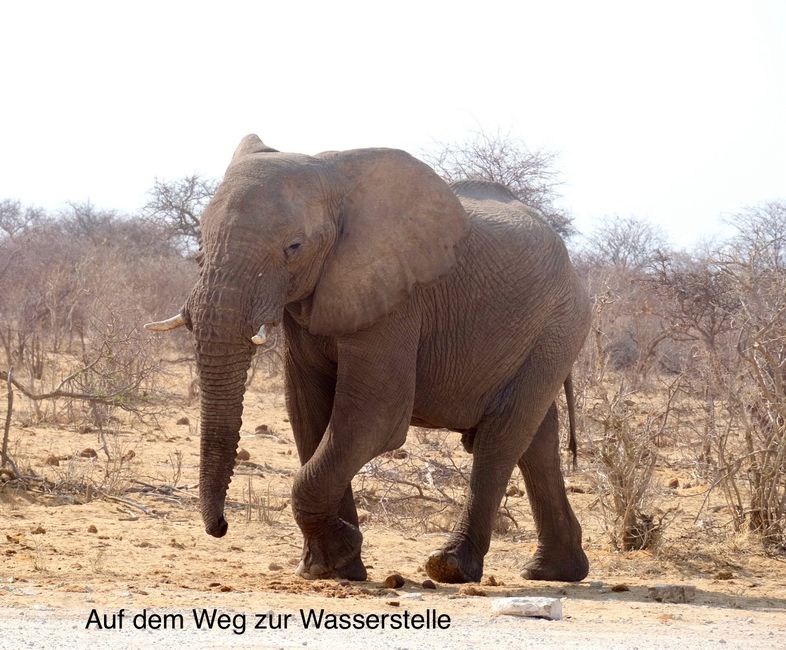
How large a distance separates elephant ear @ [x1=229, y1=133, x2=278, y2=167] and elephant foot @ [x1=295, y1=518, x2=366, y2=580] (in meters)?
1.83

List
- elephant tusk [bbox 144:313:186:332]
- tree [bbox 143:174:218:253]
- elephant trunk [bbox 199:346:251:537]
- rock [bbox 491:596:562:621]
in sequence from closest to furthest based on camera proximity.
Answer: rock [bbox 491:596:562:621] → elephant trunk [bbox 199:346:251:537] → elephant tusk [bbox 144:313:186:332] → tree [bbox 143:174:218:253]

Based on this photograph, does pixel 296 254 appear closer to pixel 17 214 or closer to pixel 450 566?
pixel 450 566

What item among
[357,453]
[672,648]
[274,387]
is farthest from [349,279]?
[274,387]

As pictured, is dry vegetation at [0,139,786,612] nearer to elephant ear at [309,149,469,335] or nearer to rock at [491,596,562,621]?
rock at [491,596,562,621]

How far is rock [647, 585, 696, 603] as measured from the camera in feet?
21.6

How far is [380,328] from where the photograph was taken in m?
6.55

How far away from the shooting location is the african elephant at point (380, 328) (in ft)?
19.7

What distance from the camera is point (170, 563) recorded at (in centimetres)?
696

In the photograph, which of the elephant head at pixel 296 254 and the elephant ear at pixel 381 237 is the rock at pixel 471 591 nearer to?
the elephant head at pixel 296 254

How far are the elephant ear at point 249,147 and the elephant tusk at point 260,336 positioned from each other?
101 centimetres

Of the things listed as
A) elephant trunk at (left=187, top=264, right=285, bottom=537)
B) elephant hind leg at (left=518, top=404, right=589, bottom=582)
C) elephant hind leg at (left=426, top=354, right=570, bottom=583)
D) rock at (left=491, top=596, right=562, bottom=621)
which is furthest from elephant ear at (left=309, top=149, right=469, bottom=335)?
rock at (left=491, top=596, right=562, bottom=621)

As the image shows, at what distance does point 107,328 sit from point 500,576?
5.62m

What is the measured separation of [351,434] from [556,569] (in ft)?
5.57

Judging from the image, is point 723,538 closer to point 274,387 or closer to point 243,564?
point 243,564
